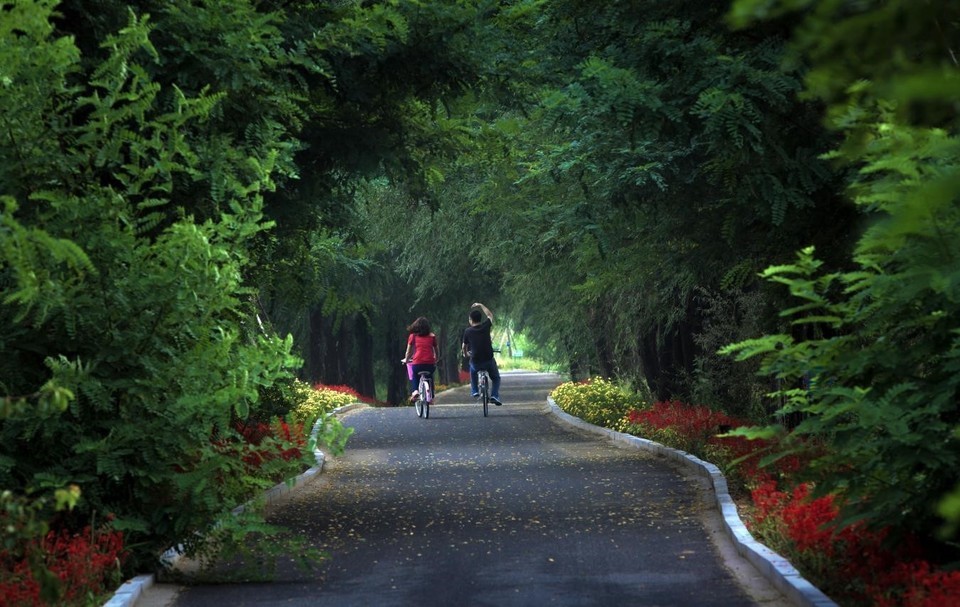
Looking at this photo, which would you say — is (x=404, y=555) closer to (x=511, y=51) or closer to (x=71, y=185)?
(x=71, y=185)

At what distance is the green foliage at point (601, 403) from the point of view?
27078mm

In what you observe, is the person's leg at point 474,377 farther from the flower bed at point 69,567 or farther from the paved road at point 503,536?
the flower bed at point 69,567

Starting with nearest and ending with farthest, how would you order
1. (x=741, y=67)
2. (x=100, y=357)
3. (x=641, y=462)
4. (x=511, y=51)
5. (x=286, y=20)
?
(x=100, y=357), (x=741, y=67), (x=286, y=20), (x=511, y=51), (x=641, y=462)

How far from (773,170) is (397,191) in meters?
21.4

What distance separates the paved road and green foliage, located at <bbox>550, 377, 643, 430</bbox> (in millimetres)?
5083

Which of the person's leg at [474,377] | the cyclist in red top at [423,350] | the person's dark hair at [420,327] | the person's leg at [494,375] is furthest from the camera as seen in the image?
the person's leg at [474,377]

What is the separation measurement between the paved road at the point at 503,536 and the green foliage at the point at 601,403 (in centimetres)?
508

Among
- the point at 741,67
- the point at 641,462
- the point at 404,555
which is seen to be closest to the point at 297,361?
the point at 404,555

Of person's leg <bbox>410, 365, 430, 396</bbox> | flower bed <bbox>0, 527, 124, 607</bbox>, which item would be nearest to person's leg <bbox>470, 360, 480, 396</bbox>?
person's leg <bbox>410, 365, 430, 396</bbox>

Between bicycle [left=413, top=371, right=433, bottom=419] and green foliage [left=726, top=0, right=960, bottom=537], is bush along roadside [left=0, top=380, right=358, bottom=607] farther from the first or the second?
bicycle [left=413, top=371, right=433, bottom=419]

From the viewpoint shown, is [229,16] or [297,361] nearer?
[297,361]

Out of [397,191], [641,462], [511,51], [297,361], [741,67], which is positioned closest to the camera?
[297,361]

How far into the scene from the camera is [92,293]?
381 inches

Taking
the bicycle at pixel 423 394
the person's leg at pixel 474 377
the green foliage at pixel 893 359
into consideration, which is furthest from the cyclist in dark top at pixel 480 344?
the green foliage at pixel 893 359
